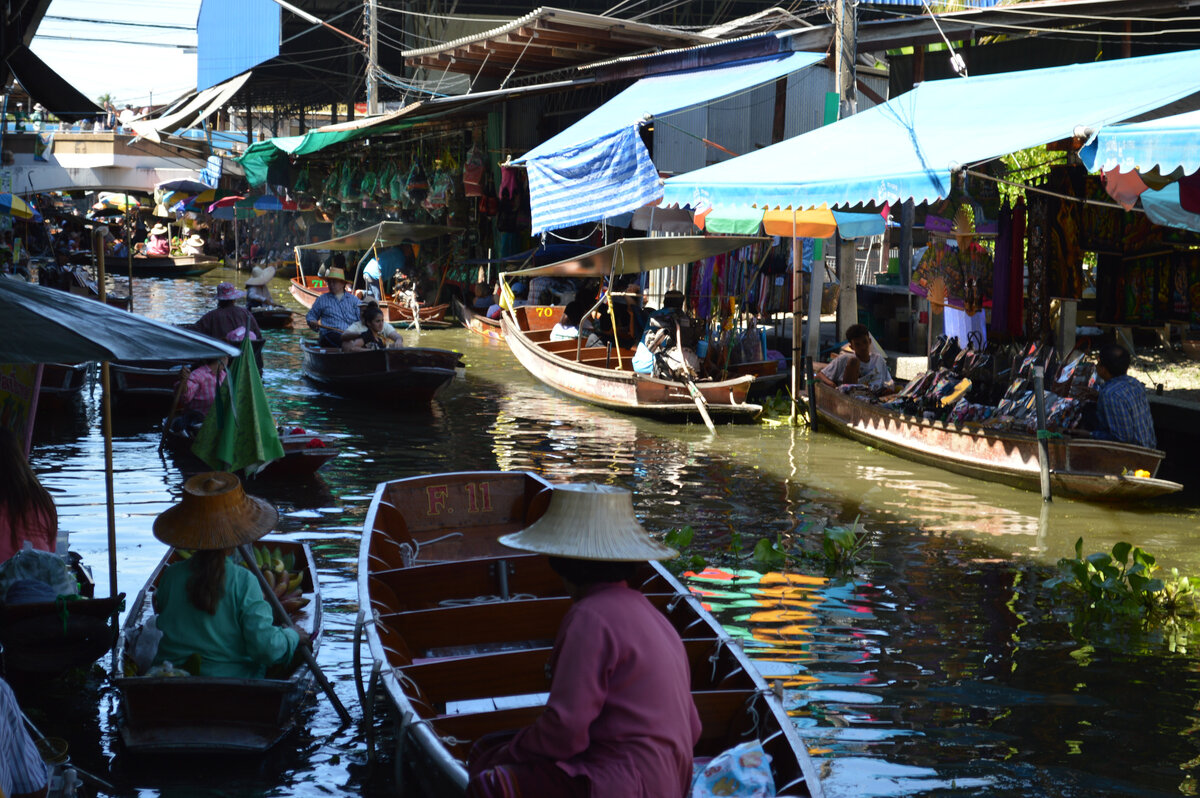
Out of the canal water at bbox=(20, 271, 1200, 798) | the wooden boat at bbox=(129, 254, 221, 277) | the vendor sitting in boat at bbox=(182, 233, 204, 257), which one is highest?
the vendor sitting in boat at bbox=(182, 233, 204, 257)

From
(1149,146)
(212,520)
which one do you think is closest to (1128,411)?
(1149,146)

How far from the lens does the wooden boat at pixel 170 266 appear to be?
33.1 metres

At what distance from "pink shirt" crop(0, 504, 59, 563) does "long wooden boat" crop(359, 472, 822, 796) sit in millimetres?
1536

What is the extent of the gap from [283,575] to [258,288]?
1522cm

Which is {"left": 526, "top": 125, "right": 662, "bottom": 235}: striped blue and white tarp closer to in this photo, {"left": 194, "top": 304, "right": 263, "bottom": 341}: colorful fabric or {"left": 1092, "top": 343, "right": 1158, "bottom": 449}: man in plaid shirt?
{"left": 194, "top": 304, "right": 263, "bottom": 341}: colorful fabric

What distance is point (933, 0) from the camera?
19.2 m

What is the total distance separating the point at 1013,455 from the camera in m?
10.1

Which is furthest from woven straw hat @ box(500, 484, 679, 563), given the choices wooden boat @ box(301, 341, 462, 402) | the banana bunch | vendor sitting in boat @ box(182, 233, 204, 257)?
vendor sitting in boat @ box(182, 233, 204, 257)

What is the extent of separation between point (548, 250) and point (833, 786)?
17.2m

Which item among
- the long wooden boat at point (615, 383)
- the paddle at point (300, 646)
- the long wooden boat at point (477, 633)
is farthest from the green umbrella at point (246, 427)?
the long wooden boat at point (615, 383)

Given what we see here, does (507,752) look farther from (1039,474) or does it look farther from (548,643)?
(1039,474)

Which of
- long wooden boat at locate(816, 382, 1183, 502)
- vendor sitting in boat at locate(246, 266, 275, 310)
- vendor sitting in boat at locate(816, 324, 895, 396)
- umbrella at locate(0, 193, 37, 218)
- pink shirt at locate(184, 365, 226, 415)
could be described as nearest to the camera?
long wooden boat at locate(816, 382, 1183, 502)

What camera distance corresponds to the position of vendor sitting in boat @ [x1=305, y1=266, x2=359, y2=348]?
15.7 meters

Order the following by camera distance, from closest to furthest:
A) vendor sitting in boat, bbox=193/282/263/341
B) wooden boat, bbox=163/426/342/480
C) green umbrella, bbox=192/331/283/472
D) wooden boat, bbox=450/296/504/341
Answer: green umbrella, bbox=192/331/283/472 < wooden boat, bbox=163/426/342/480 < vendor sitting in boat, bbox=193/282/263/341 < wooden boat, bbox=450/296/504/341
